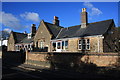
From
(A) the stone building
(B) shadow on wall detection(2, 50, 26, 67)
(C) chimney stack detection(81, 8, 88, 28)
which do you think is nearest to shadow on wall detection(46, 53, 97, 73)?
(A) the stone building

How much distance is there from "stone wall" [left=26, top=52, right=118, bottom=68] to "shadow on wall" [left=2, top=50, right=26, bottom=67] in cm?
201

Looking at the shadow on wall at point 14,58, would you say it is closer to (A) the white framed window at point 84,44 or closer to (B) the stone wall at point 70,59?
(B) the stone wall at point 70,59

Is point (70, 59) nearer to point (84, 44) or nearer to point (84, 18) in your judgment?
point (84, 44)

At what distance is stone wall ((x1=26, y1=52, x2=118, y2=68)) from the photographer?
11.9 m

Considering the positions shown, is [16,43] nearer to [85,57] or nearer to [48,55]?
[48,55]

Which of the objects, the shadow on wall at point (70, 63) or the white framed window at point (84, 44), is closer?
the shadow on wall at point (70, 63)

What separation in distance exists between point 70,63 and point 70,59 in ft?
1.60

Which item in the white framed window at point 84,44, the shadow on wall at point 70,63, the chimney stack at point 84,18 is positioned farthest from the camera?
the chimney stack at point 84,18

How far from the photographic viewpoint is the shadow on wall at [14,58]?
2266 centimetres

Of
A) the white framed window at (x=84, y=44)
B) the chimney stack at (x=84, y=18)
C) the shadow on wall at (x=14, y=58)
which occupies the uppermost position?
the chimney stack at (x=84, y=18)

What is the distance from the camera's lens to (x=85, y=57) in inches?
535

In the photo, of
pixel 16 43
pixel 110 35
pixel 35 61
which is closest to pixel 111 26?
pixel 110 35

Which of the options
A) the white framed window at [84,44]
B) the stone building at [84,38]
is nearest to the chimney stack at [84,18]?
the stone building at [84,38]

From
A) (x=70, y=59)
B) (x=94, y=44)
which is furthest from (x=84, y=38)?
(x=70, y=59)
